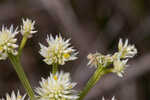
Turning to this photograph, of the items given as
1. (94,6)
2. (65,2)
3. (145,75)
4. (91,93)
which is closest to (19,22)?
(65,2)

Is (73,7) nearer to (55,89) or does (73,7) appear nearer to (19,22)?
(19,22)

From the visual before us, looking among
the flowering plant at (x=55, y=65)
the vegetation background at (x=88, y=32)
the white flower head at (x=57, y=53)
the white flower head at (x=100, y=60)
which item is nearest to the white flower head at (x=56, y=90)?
the flowering plant at (x=55, y=65)

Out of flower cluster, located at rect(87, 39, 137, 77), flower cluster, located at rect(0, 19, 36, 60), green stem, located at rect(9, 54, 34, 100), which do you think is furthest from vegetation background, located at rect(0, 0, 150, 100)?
green stem, located at rect(9, 54, 34, 100)

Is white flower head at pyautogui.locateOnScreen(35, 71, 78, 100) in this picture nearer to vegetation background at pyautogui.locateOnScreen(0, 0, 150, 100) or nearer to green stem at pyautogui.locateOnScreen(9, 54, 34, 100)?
green stem at pyautogui.locateOnScreen(9, 54, 34, 100)

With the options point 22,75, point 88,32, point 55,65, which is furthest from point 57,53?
point 88,32

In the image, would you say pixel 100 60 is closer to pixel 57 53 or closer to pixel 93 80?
pixel 93 80

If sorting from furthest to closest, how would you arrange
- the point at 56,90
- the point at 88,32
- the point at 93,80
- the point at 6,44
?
1. the point at 88,32
2. the point at 6,44
3. the point at 93,80
4. the point at 56,90

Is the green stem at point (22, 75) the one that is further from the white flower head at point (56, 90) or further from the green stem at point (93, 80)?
the green stem at point (93, 80)

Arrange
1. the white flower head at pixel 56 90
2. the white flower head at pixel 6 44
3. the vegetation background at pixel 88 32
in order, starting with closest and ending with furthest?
the white flower head at pixel 56 90, the white flower head at pixel 6 44, the vegetation background at pixel 88 32
